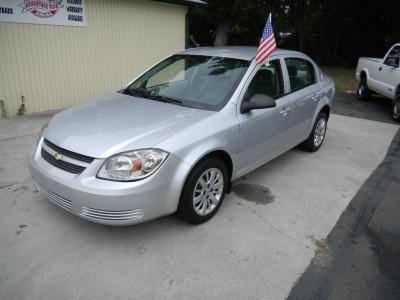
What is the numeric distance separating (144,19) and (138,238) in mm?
6884

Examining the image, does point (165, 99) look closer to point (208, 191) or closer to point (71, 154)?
point (208, 191)

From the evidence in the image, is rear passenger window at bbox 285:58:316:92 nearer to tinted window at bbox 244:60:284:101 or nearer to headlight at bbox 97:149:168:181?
tinted window at bbox 244:60:284:101

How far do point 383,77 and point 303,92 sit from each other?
5184 millimetres

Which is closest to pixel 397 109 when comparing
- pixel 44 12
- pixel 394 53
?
pixel 394 53

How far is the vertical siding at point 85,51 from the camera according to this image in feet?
22.0

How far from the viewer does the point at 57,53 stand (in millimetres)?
7246

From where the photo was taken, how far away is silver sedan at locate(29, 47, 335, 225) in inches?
110

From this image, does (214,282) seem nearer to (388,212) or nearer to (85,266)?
(85,266)

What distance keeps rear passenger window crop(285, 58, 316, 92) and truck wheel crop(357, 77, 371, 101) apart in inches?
223

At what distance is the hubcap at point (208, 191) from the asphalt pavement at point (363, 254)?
3.52ft

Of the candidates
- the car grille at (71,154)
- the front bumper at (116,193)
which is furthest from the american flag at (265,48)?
the car grille at (71,154)

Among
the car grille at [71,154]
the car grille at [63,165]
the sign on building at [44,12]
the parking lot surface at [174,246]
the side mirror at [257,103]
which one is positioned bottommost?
the parking lot surface at [174,246]

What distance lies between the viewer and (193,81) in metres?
4.01

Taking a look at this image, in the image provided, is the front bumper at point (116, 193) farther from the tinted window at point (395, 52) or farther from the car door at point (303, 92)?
the tinted window at point (395, 52)
